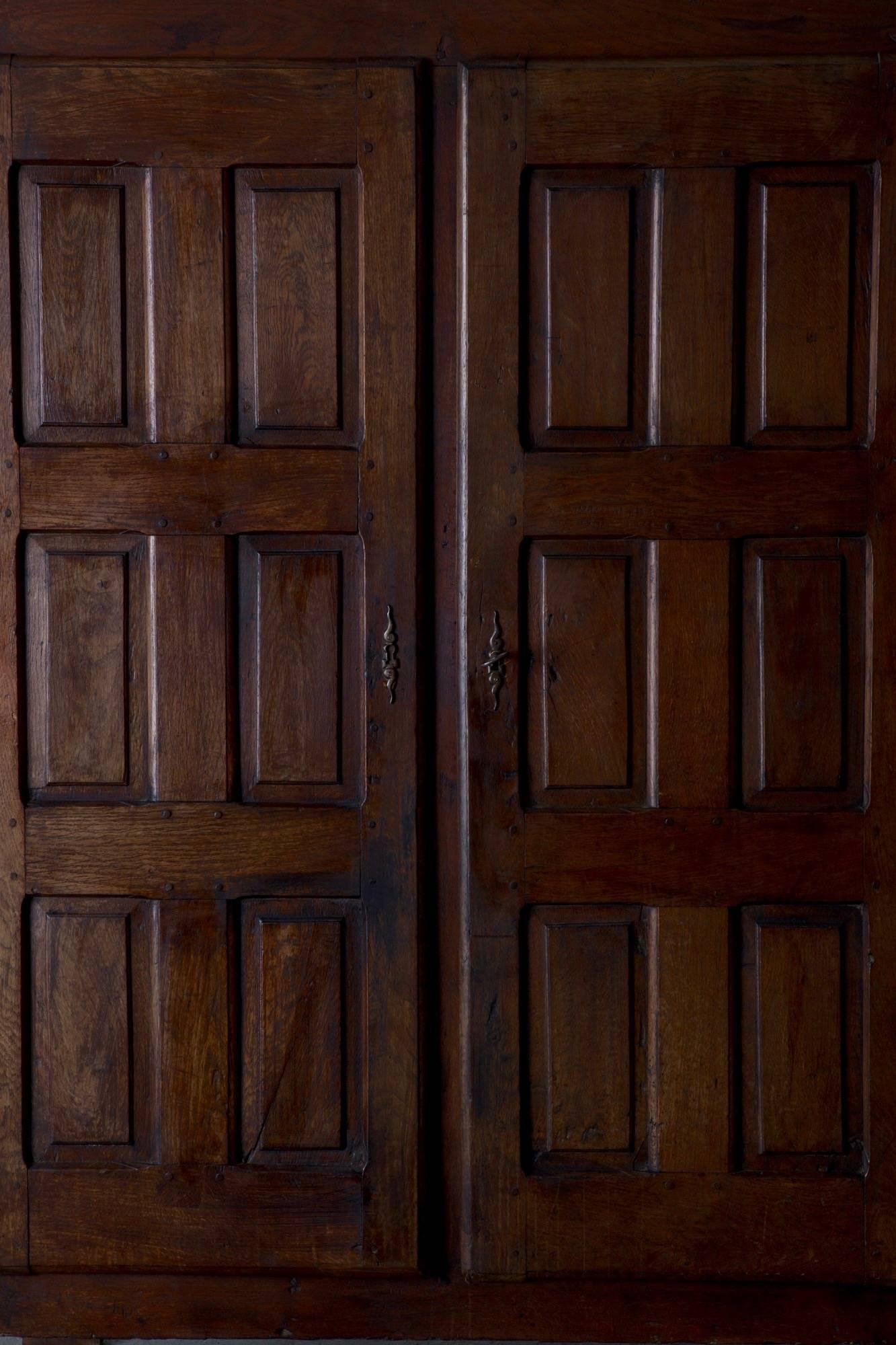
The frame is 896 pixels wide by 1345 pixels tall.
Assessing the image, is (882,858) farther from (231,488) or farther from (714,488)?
(231,488)

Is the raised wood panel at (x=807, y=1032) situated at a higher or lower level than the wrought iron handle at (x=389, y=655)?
lower

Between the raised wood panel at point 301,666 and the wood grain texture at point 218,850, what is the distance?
2.0 inches

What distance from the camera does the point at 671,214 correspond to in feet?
6.76

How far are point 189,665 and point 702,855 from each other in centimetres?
99

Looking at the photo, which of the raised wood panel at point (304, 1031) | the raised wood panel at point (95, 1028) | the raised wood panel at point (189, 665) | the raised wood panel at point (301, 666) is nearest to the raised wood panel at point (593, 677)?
the raised wood panel at point (301, 666)

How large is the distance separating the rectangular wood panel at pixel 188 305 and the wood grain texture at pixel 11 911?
1.03 ft

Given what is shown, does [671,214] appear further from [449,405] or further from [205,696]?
[205,696]

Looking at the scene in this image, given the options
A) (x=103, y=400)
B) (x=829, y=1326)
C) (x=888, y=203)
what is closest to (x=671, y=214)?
(x=888, y=203)

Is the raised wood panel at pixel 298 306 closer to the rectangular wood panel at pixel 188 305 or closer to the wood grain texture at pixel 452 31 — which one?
the rectangular wood panel at pixel 188 305

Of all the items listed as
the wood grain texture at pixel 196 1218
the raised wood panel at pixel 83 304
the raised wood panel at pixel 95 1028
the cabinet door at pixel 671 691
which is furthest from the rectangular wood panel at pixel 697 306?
the wood grain texture at pixel 196 1218

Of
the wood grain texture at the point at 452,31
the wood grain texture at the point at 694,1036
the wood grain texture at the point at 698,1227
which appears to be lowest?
the wood grain texture at the point at 698,1227

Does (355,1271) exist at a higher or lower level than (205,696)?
lower

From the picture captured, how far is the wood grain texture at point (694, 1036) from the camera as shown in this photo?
210 centimetres

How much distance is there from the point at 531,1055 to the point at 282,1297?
0.65 metres
